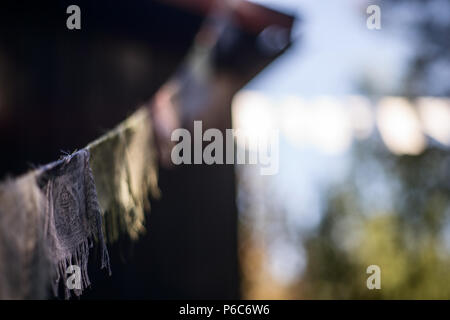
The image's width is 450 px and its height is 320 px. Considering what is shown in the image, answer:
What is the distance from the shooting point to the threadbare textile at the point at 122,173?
7.86 ft

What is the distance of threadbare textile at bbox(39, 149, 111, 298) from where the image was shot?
1.95 meters

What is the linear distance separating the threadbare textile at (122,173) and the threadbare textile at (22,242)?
0.40 metres

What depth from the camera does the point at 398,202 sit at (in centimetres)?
1345

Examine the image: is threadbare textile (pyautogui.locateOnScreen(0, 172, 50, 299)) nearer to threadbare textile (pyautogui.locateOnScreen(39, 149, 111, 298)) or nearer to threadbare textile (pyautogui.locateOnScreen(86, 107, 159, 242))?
threadbare textile (pyautogui.locateOnScreen(39, 149, 111, 298))

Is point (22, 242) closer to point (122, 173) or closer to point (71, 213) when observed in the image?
point (71, 213)

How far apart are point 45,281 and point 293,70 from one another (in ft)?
45.3

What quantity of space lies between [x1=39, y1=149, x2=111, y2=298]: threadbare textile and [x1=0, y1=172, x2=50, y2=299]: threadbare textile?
0.05 metres

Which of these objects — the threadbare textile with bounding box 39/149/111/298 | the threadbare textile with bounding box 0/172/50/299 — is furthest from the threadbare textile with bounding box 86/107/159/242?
the threadbare textile with bounding box 0/172/50/299

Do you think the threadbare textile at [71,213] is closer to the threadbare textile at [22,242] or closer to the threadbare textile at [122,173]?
the threadbare textile at [22,242]

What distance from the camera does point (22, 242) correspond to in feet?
5.98

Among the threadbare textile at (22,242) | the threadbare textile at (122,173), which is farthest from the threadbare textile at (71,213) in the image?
the threadbare textile at (122,173)

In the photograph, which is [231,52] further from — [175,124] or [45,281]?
[45,281]
